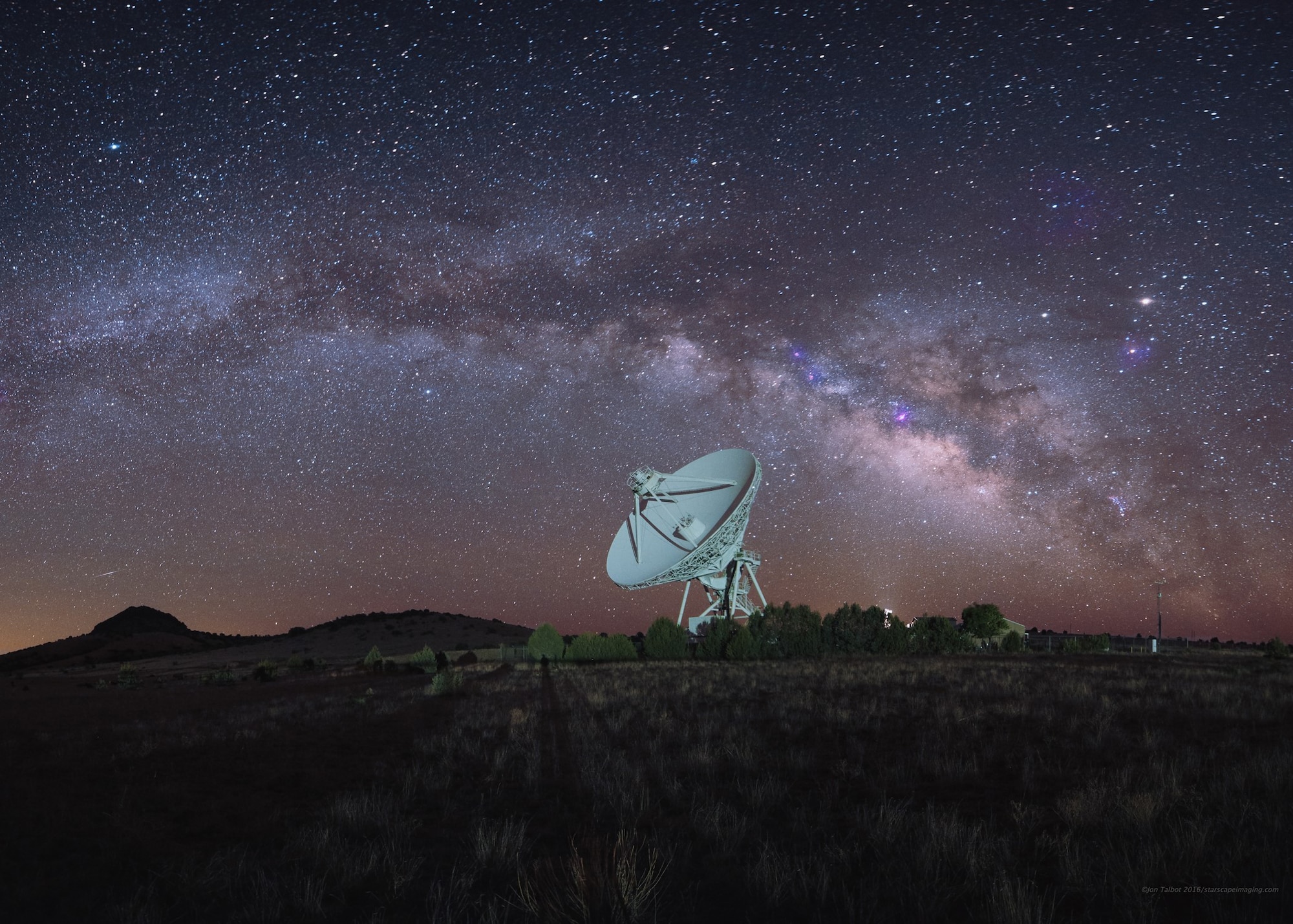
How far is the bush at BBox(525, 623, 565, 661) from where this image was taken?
5997 cm

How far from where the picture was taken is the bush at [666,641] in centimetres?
5012

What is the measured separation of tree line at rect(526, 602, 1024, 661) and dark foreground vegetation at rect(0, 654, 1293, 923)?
30.8 meters

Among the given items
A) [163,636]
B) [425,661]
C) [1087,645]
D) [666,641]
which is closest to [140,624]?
[163,636]

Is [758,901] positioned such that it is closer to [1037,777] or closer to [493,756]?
[1037,777]

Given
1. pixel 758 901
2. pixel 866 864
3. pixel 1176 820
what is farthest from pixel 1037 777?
pixel 758 901

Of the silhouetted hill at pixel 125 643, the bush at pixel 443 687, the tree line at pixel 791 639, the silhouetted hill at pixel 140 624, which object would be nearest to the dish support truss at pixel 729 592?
the tree line at pixel 791 639

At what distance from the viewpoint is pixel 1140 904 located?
5.16 m

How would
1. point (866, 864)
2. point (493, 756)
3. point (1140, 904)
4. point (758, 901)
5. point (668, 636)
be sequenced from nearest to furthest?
point (1140, 904), point (758, 901), point (866, 864), point (493, 756), point (668, 636)

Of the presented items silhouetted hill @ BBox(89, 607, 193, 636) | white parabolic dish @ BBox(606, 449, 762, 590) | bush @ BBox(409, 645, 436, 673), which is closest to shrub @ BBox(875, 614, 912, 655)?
white parabolic dish @ BBox(606, 449, 762, 590)

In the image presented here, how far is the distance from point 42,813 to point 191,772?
2778 millimetres

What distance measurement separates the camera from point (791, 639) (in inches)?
1999

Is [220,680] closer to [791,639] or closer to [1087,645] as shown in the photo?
[791,639]

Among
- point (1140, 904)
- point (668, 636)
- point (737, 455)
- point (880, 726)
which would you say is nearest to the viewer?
point (1140, 904)

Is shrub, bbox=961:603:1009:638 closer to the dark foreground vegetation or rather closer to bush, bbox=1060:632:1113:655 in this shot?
bush, bbox=1060:632:1113:655
